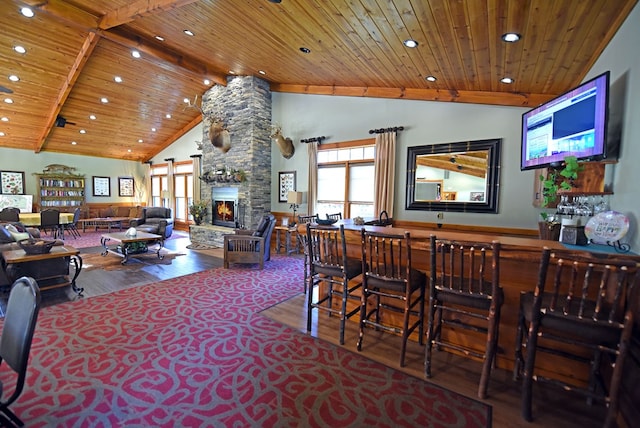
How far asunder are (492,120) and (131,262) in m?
7.23

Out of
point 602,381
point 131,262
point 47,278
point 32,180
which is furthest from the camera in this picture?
point 32,180

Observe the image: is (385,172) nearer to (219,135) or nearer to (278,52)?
(278,52)

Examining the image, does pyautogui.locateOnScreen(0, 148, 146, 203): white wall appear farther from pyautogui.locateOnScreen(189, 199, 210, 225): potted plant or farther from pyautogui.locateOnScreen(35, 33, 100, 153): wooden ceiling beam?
pyautogui.locateOnScreen(189, 199, 210, 225): potted plant

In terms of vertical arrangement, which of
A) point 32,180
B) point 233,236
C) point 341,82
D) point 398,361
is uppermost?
point 341,82

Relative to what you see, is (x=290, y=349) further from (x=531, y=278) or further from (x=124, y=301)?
(x=124, y=301)

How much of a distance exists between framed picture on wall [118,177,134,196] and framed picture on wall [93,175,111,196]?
38cm

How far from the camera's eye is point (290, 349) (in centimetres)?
263

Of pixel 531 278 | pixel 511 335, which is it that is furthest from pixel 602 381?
pixel 531 278

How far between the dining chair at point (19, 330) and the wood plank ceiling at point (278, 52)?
3.51 m

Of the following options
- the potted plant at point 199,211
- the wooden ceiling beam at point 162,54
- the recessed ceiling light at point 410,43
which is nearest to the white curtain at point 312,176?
the wooden ceiling beam at point 162,54

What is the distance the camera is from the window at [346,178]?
634cm

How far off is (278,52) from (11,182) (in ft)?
34.8

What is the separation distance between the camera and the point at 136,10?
15.1 feet

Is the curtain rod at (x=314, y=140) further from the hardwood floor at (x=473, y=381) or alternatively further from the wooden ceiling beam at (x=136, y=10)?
the hardwood floor at (x=473, y=381)
